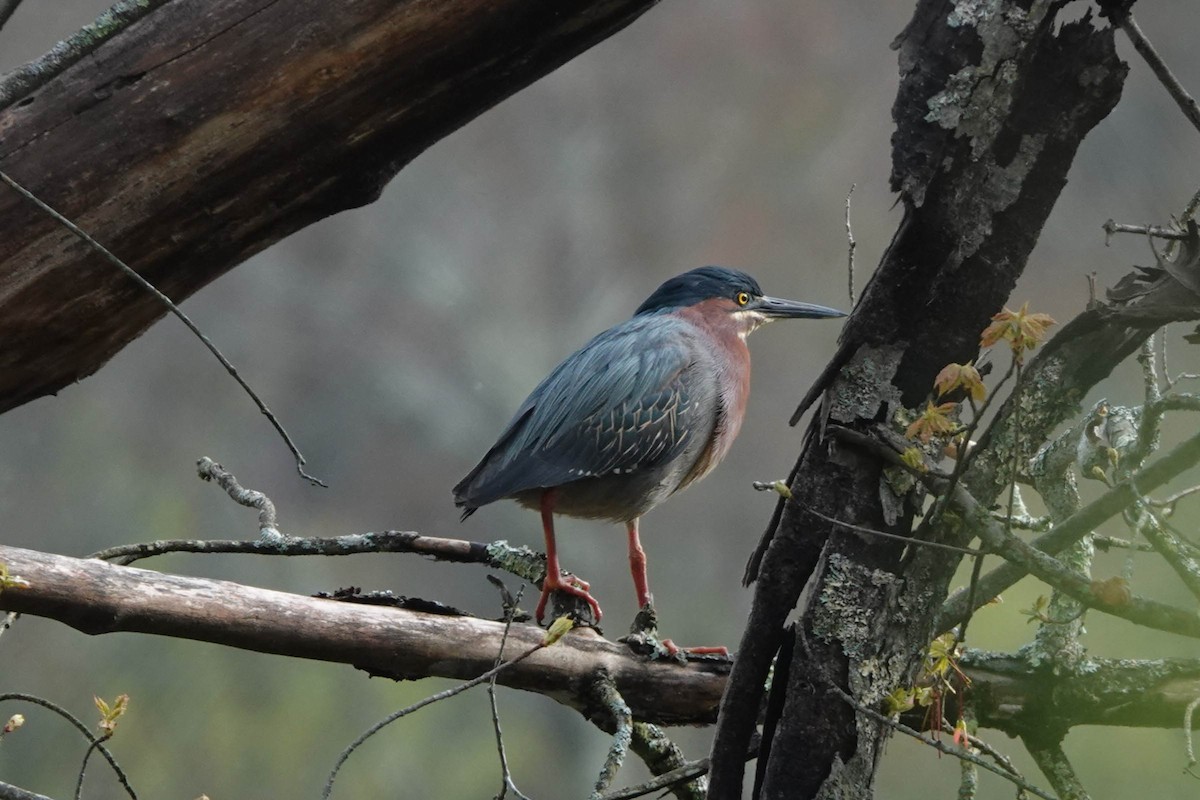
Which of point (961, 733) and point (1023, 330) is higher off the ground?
point (1023, 330)

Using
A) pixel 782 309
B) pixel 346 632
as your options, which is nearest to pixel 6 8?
pixel 346 632

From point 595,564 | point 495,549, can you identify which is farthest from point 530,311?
point 495,549

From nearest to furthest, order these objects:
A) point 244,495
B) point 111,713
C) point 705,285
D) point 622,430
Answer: point 111,713, point 244,495, point 622,430, point 705,285

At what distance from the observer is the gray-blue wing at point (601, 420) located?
1943 mm

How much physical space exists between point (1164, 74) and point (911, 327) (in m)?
0.28

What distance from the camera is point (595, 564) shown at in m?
3.76

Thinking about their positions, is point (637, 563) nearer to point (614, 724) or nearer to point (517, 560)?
point (517, 560)

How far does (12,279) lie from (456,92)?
1.70 ft

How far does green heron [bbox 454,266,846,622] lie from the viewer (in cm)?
195

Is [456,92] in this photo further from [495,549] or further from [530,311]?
[530,311]

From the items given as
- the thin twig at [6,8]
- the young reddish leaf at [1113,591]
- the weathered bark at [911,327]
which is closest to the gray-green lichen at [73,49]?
the thin twig at [6,8]

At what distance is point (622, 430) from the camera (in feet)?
6.43

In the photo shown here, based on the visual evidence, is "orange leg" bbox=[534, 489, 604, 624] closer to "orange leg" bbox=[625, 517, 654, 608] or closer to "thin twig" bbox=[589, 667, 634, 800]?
"orange leg" bbox=[625, 517, 654, 608]

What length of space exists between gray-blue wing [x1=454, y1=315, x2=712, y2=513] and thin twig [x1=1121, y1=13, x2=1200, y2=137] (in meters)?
1.18
